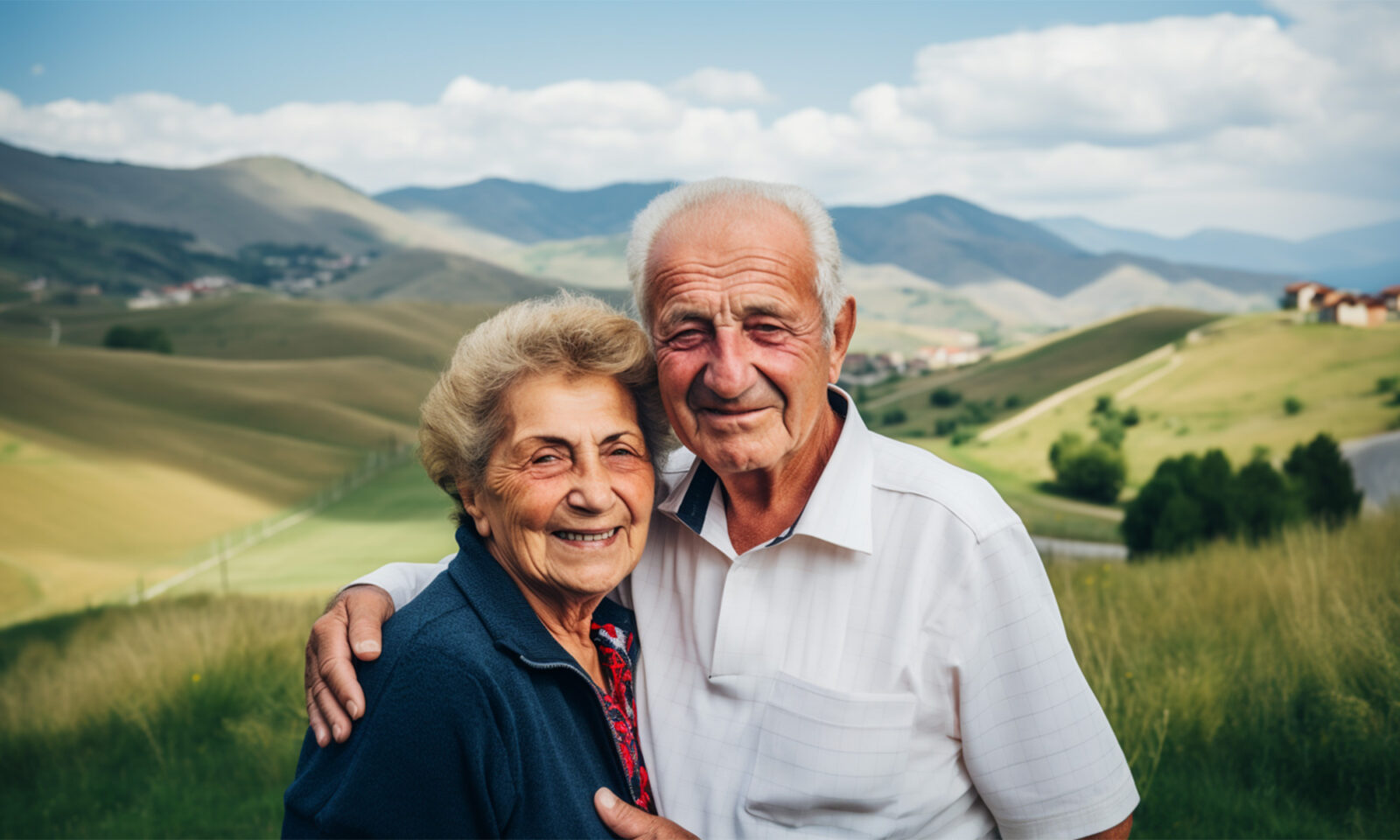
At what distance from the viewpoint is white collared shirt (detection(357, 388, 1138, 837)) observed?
2.07 m

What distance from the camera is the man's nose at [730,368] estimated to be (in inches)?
90.7

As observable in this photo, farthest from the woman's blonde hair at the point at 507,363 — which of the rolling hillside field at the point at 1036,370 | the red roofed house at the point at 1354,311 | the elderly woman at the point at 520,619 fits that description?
the red roofed house at the point at 1354,311

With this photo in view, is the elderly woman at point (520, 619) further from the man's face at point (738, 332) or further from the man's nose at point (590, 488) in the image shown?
the man's face at point (738, 332)

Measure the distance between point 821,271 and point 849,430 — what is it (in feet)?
1.43

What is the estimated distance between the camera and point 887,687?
7.06ft

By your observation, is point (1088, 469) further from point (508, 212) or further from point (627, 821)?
point (508, 212)

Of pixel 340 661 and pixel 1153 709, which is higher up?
pixel 340 661

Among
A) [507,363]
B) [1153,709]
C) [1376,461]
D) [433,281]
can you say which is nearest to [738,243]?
[507,363]

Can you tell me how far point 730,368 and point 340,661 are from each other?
3.81 ft

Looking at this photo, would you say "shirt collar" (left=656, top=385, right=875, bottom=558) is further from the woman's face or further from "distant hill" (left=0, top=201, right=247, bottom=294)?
"distant hill" (left=0, top=201, right=247, bottom=294)

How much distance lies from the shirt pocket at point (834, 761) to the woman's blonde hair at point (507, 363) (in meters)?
0.96

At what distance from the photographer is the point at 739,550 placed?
2516 mm

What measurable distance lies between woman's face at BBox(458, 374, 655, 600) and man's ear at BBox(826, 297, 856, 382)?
2.04 feet

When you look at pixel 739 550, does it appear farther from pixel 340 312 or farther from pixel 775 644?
pixel 340 312
